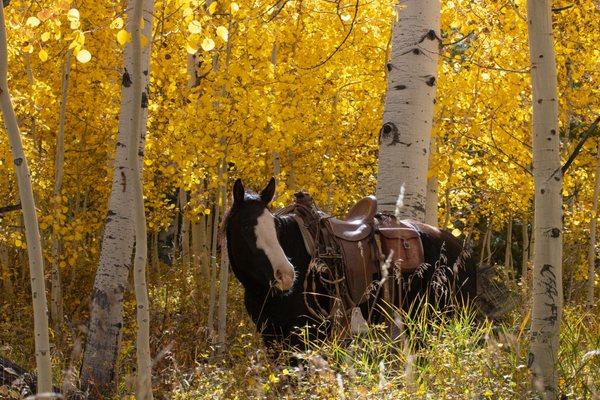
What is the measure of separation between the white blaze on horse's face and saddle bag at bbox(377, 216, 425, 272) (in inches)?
30.0

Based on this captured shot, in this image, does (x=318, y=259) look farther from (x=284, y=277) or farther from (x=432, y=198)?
(x=432, y=198)

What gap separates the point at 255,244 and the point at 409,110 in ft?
5.84

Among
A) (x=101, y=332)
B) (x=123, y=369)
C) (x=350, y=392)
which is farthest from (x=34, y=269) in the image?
(x=123, y=369)

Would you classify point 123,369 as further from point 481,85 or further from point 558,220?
point 481,85

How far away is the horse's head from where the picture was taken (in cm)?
559

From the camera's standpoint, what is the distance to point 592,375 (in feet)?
13.6

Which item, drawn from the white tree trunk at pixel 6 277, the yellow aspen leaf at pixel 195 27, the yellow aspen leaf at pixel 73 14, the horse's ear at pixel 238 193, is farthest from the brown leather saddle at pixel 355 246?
the white tree trunk at pixel 6 277

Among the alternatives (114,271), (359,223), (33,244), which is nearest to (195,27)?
(33,244)

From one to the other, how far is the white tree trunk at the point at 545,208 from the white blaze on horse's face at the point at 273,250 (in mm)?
1804

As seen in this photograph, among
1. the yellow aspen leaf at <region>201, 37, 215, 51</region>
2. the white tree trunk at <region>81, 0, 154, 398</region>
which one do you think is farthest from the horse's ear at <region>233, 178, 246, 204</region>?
the yellow aspen leaf at <region>201, 37, 215, 51</region>

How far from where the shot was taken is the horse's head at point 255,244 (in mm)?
5594

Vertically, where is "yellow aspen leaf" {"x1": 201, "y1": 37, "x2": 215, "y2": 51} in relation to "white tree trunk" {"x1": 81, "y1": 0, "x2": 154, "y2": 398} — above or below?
above

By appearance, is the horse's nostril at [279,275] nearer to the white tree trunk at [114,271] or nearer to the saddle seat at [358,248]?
the saddle seat at [358,248]

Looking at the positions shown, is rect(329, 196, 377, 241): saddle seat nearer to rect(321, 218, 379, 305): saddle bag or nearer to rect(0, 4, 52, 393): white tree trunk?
rect(321, 218, 379, 305): saddle bag
